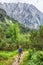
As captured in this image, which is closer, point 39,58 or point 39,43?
point 39,58

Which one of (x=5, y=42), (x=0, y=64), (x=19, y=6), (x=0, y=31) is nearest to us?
(x=0, y=64)

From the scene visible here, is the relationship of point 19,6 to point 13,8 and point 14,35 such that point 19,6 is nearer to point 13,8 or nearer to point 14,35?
point 13,8

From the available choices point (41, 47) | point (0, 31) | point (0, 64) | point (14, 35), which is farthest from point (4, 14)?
point (0, 64)

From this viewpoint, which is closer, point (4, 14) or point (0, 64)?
point (0, 64)

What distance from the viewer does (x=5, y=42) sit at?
83.4 ft

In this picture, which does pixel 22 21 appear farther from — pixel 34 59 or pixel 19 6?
pixel 34 59

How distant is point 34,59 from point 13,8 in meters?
45.0

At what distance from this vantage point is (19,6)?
55.2 m

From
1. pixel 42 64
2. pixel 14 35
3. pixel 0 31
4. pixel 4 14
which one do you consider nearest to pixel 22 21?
pixel 4 14

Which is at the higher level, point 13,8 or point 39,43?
point 13,8

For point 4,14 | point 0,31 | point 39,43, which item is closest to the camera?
point 39,43

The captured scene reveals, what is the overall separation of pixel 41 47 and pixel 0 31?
30.3ft

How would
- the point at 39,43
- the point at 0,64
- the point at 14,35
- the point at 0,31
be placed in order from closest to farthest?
the point at 0,64, the point at 39,43, the point at 0,31, the point at 14,35

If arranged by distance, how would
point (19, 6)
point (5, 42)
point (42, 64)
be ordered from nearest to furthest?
point (42, 64) → point (5, 42) → point (19, 6)
